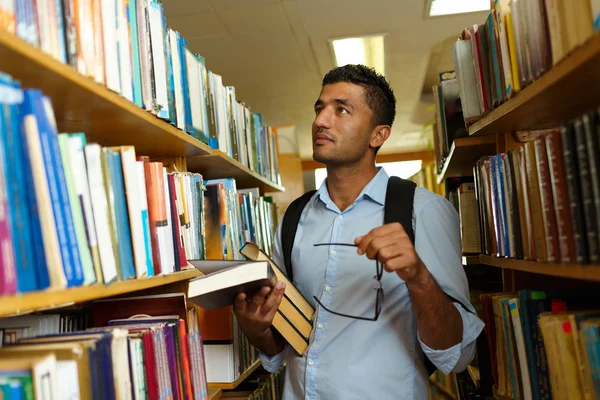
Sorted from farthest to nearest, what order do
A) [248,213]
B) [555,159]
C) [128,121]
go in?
1. [248,213]
2. [128,121]
3. [555,159]

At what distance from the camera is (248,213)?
2.01 meters

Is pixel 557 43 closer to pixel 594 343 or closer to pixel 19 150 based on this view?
pixel 594 343

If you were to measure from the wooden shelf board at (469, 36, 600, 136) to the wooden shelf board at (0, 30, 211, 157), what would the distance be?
2.73 ft

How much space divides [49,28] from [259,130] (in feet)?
5.81

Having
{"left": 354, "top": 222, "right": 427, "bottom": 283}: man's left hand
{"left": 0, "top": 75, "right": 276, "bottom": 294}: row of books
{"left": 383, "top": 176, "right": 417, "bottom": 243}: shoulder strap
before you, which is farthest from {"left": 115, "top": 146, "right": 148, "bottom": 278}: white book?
{"left": 383, "top": 176, "right": 417, "bottom": 243}: shoulder strap

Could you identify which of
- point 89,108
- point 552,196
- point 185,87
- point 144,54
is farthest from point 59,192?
point 552,196

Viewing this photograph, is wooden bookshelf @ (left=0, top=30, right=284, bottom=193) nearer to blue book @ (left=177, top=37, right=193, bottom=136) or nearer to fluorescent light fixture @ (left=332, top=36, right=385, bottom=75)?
blue book @ (left=177, top=37, right=193, bottom=136)

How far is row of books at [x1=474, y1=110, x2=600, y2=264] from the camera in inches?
30.1

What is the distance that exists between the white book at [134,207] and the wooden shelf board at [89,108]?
0.10 metres

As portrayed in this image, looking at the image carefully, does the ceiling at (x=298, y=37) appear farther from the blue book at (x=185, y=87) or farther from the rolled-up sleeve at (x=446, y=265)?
the rolled-up sleeve at (x=446, y=265)

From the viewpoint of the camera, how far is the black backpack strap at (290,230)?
1503mm

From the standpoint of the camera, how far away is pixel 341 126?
1538 mm

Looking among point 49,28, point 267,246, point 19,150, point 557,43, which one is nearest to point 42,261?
point 19,150

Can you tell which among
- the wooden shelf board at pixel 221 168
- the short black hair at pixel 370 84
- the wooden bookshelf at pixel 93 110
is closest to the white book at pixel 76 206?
the wooden bookshelf at pixel 93 110
